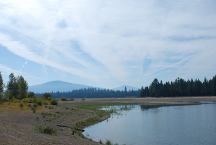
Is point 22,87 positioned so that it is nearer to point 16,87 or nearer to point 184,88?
point 16,87

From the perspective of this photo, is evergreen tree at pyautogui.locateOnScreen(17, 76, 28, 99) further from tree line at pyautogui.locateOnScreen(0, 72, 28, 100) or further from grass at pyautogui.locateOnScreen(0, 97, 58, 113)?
grass at pyautogui.locateOnScreen(0, 97, 58, 113)

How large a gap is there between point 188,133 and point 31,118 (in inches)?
767

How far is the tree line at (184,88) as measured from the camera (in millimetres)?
177250

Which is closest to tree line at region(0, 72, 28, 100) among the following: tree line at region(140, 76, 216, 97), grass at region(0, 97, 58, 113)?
grass at region(0, 97, 58, 113)

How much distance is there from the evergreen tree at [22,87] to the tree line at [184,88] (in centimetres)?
9183

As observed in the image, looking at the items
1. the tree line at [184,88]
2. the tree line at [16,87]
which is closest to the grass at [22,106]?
the tree line at [16,87]

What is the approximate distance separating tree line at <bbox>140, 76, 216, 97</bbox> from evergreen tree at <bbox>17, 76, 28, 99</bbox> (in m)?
91.8

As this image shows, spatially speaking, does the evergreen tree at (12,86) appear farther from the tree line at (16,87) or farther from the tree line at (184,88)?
the tree line at (184,88)

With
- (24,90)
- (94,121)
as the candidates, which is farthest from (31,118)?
(24,90)

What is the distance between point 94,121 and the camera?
69.4 metres

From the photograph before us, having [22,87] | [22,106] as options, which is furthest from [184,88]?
[22,106]

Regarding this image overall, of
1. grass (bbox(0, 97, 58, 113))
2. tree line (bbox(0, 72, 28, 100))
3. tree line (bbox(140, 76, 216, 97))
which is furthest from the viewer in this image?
tree line (bbox(140, 76, 216, 97))

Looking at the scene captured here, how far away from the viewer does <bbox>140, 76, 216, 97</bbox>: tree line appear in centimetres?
17725

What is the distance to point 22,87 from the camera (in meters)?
105
